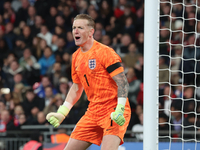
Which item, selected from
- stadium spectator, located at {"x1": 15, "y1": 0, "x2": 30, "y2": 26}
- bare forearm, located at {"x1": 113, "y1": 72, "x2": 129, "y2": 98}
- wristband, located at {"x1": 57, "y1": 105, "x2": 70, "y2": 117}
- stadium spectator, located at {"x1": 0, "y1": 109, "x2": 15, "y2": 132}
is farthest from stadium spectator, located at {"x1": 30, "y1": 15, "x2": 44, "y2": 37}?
bare forearm, located at {"x1": 113, "y1": 72, "x2": 129, "y2": 98}

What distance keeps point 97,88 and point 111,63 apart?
333 millimetres

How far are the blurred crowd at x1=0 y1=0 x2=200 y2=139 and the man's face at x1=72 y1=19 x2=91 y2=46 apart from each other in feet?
10.0

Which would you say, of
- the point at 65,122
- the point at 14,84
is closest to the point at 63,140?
the point at 65,122

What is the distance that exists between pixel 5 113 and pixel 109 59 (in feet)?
15.1

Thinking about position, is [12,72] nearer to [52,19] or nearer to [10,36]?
[10,36]

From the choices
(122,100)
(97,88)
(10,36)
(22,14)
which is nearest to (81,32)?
(97,88)

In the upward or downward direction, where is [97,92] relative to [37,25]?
downward

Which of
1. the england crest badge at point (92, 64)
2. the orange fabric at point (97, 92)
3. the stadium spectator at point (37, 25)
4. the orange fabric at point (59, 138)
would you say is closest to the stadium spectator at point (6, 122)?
the orange fabric at point (59, 138)

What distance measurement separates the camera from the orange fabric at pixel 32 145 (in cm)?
646

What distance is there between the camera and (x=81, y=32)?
375 cm

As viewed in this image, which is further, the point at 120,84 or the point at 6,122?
the point at 6,122

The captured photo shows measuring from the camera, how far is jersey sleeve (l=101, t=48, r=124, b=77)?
3.56 m

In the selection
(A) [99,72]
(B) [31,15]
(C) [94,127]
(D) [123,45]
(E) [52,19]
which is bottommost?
(C) [94,127]

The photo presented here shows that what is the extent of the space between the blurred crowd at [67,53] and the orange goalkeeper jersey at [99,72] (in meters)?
2.91
